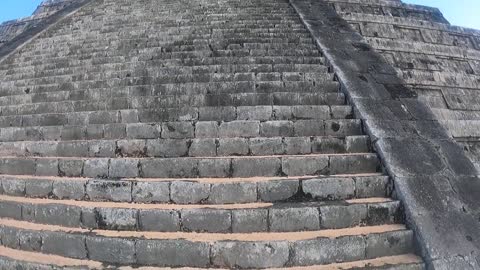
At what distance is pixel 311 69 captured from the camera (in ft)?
24.5

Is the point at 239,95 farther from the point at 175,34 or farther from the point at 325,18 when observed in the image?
the point at 325,18

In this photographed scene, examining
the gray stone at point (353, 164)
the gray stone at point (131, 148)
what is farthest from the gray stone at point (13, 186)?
the gray stone at point (353, 164)

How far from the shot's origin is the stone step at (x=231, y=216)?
14.6 ft

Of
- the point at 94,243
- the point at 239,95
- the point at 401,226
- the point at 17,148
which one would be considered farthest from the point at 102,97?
the point at 401,226

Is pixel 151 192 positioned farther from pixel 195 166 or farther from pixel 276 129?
pixel 276 129

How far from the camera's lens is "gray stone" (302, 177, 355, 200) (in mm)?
4852

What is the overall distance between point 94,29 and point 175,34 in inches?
111

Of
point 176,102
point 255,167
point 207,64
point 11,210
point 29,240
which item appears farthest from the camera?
point 207,64

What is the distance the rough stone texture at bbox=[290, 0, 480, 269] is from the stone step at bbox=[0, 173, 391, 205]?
42 cm

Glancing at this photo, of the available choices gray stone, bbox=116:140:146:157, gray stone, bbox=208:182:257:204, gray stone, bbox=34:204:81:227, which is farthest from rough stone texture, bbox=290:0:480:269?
gray stone, bbox=34:204:81:227

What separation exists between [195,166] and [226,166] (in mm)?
415

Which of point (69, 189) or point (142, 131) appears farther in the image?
point (142, 131)

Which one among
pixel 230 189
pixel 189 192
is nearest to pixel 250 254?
pixel 230 189

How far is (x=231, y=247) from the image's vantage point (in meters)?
4.14
